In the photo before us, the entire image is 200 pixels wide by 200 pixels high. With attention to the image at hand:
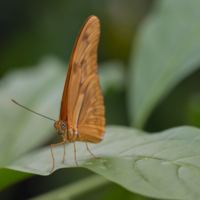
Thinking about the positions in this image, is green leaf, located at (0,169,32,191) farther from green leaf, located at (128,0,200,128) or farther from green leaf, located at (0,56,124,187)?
green leaf, located at (128,0,200,128)

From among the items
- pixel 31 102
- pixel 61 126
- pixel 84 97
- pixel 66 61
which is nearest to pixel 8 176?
pixel 61 126

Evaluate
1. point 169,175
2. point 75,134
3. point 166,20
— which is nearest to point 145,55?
point 166,20

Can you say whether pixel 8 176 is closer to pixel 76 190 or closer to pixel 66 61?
pixel 76 190

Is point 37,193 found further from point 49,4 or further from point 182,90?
point 49,4

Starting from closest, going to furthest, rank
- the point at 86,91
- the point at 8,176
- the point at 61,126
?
the point at 8,176
the point at 61,126
the point at 86,91

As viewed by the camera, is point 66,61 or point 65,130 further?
point 66,61

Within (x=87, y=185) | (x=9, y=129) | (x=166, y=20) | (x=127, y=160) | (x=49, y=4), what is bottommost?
(x=87, y=185)

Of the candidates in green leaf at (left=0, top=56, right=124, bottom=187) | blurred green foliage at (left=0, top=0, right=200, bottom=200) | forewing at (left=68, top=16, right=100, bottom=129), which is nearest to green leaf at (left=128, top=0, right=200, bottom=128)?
blurred green foliage at (left=0, top=0, right=200, bottom=200)
